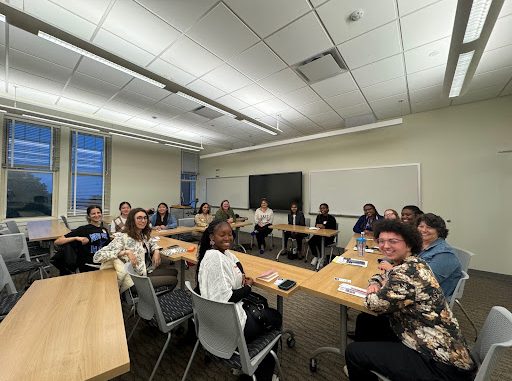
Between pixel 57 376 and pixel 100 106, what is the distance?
504 centimetres

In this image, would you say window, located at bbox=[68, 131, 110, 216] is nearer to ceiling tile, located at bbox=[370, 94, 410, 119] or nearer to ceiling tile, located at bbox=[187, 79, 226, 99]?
ceiling tile, located at bbox=[187, 79, 226, 99]

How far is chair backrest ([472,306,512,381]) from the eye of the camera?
0.96 meters

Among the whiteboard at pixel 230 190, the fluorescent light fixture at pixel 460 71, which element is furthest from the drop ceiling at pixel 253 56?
the whiteboard at pixel 230 190

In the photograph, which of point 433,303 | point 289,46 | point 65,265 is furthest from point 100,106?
point 433,303

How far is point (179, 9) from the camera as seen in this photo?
204 cm

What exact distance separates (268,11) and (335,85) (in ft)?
5.93

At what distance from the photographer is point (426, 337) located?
119cm

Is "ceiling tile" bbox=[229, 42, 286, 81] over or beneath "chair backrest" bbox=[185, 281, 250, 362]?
over

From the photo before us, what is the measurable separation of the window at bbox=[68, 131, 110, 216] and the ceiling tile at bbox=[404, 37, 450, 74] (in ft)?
23.4

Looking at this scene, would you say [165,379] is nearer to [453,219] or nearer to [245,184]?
[453,219]

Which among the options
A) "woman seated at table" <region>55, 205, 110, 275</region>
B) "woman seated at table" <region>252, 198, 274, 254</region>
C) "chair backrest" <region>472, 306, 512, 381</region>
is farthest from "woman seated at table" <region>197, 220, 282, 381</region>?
"woman seated at table" <region>252, 198, 274, 254</region>

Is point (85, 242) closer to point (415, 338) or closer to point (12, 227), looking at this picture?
point (415, 338)

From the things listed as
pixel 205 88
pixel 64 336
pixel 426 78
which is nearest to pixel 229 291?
pixel 64 336

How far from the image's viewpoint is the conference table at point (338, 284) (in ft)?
5.04
